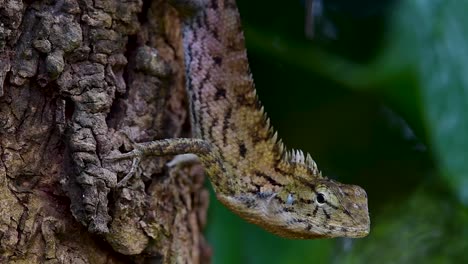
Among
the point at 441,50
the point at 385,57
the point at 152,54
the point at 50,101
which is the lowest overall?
the point at 50,101

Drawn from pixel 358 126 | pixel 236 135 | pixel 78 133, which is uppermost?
pixel 358 126

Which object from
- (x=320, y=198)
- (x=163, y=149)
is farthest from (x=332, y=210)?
(x=163, y=149)

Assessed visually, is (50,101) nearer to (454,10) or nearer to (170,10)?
(170,10)

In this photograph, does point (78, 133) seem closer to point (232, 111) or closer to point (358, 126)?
point (232, 111)

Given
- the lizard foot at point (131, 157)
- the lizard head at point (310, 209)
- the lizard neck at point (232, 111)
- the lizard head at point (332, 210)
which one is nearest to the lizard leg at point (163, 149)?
the lizard foot at point (131, 157)

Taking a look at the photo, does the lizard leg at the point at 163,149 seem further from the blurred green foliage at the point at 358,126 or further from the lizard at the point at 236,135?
the blurred green foliage at the point at 358,126

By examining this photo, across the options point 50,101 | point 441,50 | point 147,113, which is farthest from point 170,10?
point 441,50
